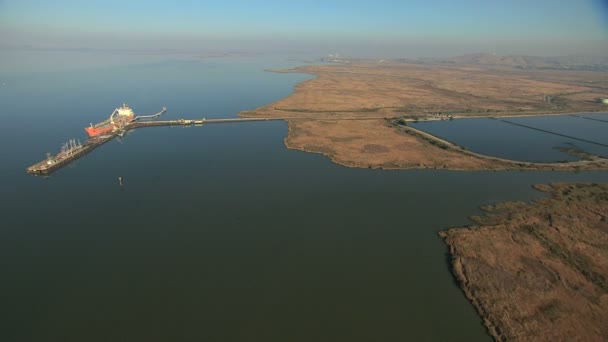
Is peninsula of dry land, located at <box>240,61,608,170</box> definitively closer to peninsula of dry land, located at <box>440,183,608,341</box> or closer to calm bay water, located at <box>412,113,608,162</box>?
calm bay water, located at <box>412,113,608,162</box>

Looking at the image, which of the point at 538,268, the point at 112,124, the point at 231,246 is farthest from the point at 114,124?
the point at 538,268

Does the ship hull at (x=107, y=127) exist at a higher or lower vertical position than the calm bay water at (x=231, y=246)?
higher

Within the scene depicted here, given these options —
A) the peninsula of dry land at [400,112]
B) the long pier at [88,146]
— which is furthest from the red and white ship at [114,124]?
the peninsula of dry land at [400,112]

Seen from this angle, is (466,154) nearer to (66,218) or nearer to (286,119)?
(286,119)

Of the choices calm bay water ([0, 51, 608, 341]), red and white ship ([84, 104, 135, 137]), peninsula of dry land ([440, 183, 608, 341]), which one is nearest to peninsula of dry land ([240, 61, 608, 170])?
calm bay water ([0, 51, 608, 341])

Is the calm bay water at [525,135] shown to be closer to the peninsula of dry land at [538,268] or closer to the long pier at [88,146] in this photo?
the peninsula of dry land at [538,268]

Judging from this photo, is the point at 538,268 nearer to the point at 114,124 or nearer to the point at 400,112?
the point at 400,112

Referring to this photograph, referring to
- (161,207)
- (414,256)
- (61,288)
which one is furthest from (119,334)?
(414,256)
